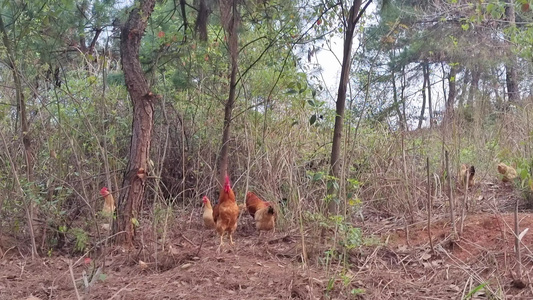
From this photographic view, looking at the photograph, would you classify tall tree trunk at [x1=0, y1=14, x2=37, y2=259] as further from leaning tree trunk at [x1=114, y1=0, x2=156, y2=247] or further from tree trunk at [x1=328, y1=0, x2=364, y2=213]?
tree trunk at [x1=328, y1=0, x2=364, y2=213]

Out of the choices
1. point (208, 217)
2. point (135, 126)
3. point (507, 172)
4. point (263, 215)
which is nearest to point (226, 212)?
point (208, 217)

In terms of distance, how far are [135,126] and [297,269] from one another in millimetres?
1933

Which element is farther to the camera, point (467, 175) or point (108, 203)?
point (108, 203)

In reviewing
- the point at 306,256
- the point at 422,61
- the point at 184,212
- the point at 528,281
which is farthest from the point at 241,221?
the point at 422,61

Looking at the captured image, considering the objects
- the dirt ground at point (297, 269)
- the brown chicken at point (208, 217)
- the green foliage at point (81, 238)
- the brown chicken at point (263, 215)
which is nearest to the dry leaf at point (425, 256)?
the dirt ground at point (297, 269)

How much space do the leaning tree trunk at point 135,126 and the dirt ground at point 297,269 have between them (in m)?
0.26

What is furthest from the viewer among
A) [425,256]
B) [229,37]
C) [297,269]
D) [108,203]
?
[229,37]

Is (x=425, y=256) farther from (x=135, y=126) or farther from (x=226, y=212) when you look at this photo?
(x=135, y=126)

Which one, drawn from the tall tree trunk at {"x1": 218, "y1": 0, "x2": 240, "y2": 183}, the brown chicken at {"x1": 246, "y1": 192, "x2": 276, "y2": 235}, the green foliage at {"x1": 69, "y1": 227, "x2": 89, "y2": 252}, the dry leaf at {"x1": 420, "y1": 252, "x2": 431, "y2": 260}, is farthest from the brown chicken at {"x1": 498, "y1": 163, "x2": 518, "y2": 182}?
the green foliage at {"x1": 69, "y1": 227, "x2": 89, "y2": 252}

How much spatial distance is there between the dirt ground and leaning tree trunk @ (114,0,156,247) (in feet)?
0.84

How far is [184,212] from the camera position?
189 inches

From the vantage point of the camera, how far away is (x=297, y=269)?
329 cm

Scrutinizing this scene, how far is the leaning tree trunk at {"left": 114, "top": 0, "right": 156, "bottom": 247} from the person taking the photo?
165 inches

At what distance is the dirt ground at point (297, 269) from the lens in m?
3.04
